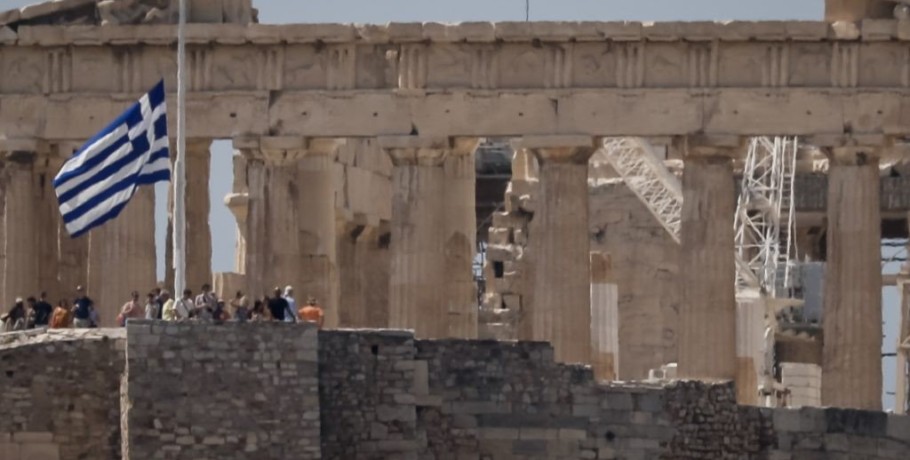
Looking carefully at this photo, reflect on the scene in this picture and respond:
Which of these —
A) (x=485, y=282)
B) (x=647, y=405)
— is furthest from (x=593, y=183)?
(x=647, y=405)

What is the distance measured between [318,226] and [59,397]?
22.1m

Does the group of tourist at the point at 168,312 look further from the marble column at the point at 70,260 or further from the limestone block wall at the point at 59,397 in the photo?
the marble column at the point at 70,260

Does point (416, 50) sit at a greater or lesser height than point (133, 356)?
greater

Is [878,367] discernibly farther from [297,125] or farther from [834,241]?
[297,125]

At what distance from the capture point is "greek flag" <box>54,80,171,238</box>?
263 feet

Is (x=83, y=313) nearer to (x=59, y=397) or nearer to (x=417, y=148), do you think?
(x=59, y=397)

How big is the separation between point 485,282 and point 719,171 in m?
17.7

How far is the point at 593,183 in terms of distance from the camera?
114 m

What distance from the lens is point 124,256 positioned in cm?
9325

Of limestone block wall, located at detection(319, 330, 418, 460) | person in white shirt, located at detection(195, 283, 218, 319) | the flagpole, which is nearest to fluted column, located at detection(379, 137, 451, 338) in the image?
the flagpole

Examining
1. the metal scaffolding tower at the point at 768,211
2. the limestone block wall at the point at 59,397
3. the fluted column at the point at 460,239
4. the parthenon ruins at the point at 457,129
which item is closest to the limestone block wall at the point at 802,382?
the metal scaffolding tower at the point at 768,211

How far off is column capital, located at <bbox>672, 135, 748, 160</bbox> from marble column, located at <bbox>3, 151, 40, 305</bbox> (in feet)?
42.7

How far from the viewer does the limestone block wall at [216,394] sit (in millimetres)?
71312

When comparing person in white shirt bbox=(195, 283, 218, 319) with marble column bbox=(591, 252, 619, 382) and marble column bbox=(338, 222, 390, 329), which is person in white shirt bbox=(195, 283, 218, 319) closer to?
marble column bbox=(591, 252, 619, 382)
